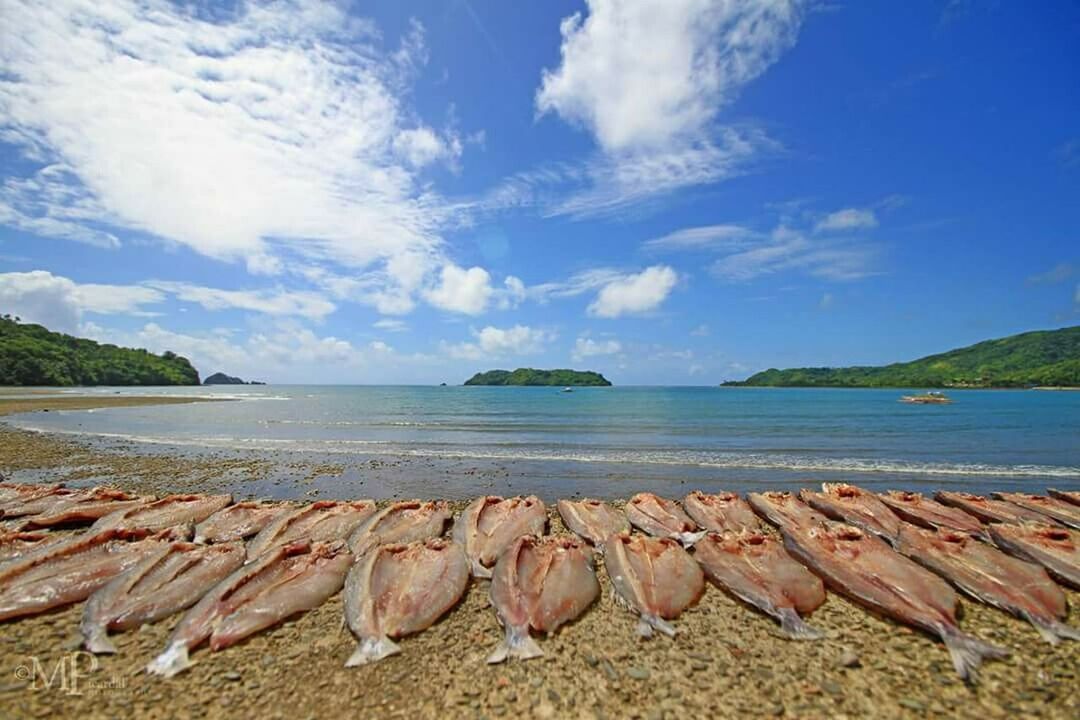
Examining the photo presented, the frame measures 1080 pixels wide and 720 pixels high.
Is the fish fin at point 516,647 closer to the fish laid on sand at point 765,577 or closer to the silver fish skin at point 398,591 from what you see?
the silver fish skin at point 398,591

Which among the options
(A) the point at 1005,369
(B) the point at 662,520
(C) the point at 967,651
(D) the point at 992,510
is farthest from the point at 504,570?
(A) the point at 1005,369

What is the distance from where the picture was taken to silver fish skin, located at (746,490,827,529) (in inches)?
423

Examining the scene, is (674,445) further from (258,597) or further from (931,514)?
(258,597)

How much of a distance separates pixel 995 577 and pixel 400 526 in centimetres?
1046

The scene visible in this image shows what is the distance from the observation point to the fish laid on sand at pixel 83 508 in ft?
35.8

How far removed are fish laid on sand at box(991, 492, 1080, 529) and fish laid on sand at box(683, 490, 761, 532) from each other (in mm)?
6946

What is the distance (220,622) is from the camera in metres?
6.03

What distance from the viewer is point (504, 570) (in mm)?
7418

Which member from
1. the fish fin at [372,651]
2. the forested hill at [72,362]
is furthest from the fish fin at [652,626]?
the forested hill at [72,362]

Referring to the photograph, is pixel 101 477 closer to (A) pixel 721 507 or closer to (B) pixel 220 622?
(B) pixel 220 622

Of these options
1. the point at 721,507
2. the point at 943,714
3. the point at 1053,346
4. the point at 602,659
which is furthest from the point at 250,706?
the point at 1053,346

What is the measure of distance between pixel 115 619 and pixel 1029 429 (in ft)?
161

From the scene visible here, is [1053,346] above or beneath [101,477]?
above

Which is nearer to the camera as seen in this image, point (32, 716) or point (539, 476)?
point (32, 716)
